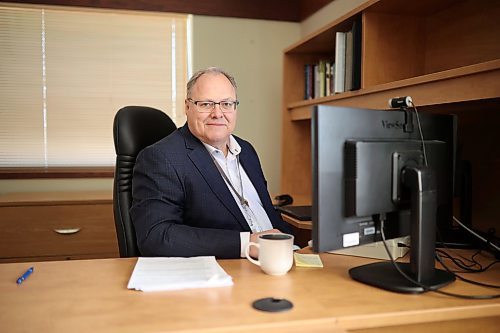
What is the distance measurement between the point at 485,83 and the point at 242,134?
7.29 ft

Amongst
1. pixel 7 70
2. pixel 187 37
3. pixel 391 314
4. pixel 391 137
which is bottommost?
pixel 391 314

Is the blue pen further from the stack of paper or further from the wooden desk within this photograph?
the stack of paper

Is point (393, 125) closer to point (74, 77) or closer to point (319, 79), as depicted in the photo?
point (319, 79)

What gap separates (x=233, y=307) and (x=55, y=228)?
198cm

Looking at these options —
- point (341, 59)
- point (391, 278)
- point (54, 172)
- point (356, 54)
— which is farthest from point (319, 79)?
point (391, 278)

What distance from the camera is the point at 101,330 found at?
840mm

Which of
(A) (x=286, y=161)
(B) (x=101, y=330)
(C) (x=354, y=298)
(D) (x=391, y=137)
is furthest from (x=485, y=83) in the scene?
(A) (x=286, y=161)

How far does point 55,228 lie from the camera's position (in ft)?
8.59

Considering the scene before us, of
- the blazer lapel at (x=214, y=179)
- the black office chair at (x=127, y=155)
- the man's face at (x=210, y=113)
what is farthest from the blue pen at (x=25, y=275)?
the man's face at (x=210, y=113)

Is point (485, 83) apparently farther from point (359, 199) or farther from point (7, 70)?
point (7, 70)

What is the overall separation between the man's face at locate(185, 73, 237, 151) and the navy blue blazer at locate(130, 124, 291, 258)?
5cm

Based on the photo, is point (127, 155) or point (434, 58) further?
point (434, 58)

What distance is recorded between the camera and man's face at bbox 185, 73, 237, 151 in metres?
1.74

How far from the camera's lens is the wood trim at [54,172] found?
3.03 m
